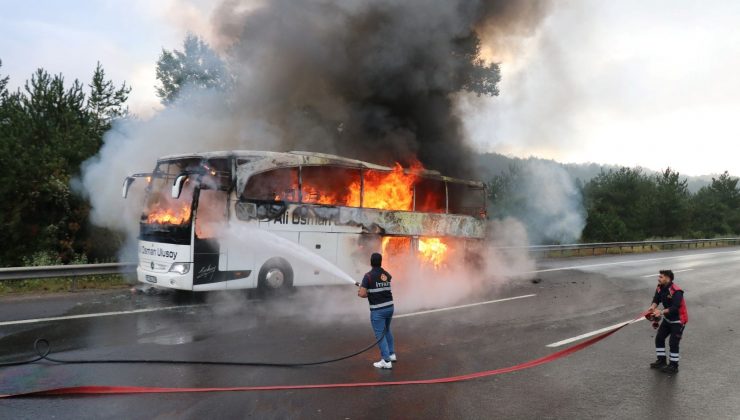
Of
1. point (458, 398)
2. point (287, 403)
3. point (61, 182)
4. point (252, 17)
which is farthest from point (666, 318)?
point (61, 182)

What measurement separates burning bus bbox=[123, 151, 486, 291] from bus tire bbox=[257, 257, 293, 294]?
21mm

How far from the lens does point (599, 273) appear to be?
17359 mm

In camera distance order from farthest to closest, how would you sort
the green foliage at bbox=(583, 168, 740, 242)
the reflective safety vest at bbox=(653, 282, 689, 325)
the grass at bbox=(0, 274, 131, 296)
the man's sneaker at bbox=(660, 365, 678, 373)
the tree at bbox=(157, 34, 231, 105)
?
the green foliage at bbox=(583, 168, 740, 242) < the tree at bbox=(157, 34, 231, 105) < the grass at bbox=(0, 274, 131, 296) < the reflective safety vest at bbox=(653, 282, 689, 325) < the man's sneaker at bbox=(660, 365, 678, 373)

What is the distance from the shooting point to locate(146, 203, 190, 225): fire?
9.28 meters

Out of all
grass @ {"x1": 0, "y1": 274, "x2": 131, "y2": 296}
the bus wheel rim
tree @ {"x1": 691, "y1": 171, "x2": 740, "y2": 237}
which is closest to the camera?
the bus wheel rim

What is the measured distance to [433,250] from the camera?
42.6ft

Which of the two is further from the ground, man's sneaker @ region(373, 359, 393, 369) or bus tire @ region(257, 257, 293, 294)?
bus tire @ region(257, 257, 293, 294)

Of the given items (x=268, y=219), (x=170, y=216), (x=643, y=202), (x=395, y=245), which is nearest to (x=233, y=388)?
(x=268, y=219)

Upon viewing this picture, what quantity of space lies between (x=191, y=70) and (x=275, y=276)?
17680mm

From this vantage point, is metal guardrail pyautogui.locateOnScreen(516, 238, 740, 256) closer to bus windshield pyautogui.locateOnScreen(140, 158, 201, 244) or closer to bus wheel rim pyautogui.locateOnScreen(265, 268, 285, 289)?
bus wheel rim pyautogui.locateOnScreen(265, 268, 285, 289)

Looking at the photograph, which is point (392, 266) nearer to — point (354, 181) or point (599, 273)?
point (354, 181)

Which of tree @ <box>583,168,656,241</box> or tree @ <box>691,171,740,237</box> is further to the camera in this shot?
tree @ <box>691,171,740,237</box>

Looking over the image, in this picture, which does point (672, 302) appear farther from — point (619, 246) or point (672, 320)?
point (619, 246)

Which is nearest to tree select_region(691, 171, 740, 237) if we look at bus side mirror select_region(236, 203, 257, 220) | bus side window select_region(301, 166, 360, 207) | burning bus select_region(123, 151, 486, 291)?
burning bus select_region(123, 151, 486, 291)
